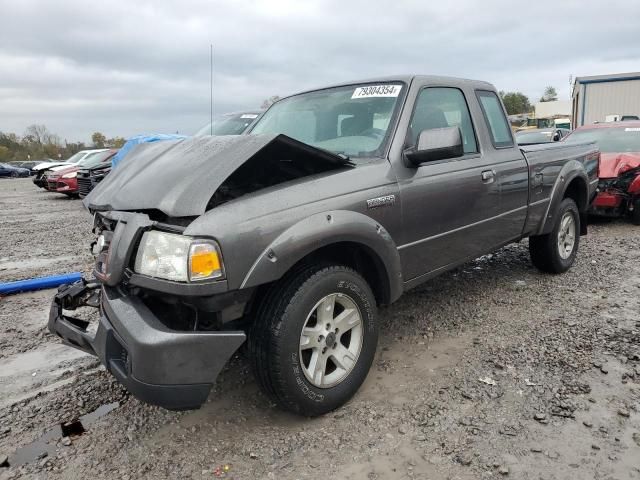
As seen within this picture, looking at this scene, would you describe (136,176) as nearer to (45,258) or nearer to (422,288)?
(422,288)

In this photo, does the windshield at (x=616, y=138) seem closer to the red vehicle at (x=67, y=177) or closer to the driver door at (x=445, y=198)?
the driver door at (x=445, y=198)

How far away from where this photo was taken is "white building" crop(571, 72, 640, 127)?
89.8 feet

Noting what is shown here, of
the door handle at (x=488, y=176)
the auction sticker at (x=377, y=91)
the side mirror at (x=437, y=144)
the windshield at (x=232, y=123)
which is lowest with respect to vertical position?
the door handle at (x=488, y=176)

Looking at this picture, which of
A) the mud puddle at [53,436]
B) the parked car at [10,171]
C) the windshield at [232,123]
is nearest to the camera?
the mud puddle at [53,436]

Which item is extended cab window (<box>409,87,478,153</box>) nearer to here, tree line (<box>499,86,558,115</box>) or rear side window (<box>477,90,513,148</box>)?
rear side window (<box>477,90,513,148</box>)

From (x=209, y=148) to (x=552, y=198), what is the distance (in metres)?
3.47

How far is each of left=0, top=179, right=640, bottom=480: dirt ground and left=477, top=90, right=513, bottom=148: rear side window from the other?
142cm

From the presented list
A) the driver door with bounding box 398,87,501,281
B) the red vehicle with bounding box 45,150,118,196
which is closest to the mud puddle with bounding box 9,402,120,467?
the driver door with bounding box 398,87,501,281

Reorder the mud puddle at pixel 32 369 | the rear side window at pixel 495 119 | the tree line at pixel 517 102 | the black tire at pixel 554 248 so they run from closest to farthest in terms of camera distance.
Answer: the mud puddle at pixel 32 369, the rear side window at pixel 495 119, the black tire at pixel 554 248, the tree line at pixel 517 102

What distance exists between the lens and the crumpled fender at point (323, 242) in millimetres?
2330

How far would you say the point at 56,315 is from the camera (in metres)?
2.84

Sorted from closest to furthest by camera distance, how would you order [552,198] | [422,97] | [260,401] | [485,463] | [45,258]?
[485,463], [260,401], [422,97], [552,198], [45,258]

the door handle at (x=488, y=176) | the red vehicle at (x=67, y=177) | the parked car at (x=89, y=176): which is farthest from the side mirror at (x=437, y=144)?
the red vehicle at (x=67, y=177)

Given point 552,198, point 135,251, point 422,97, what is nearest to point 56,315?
point 135,251
